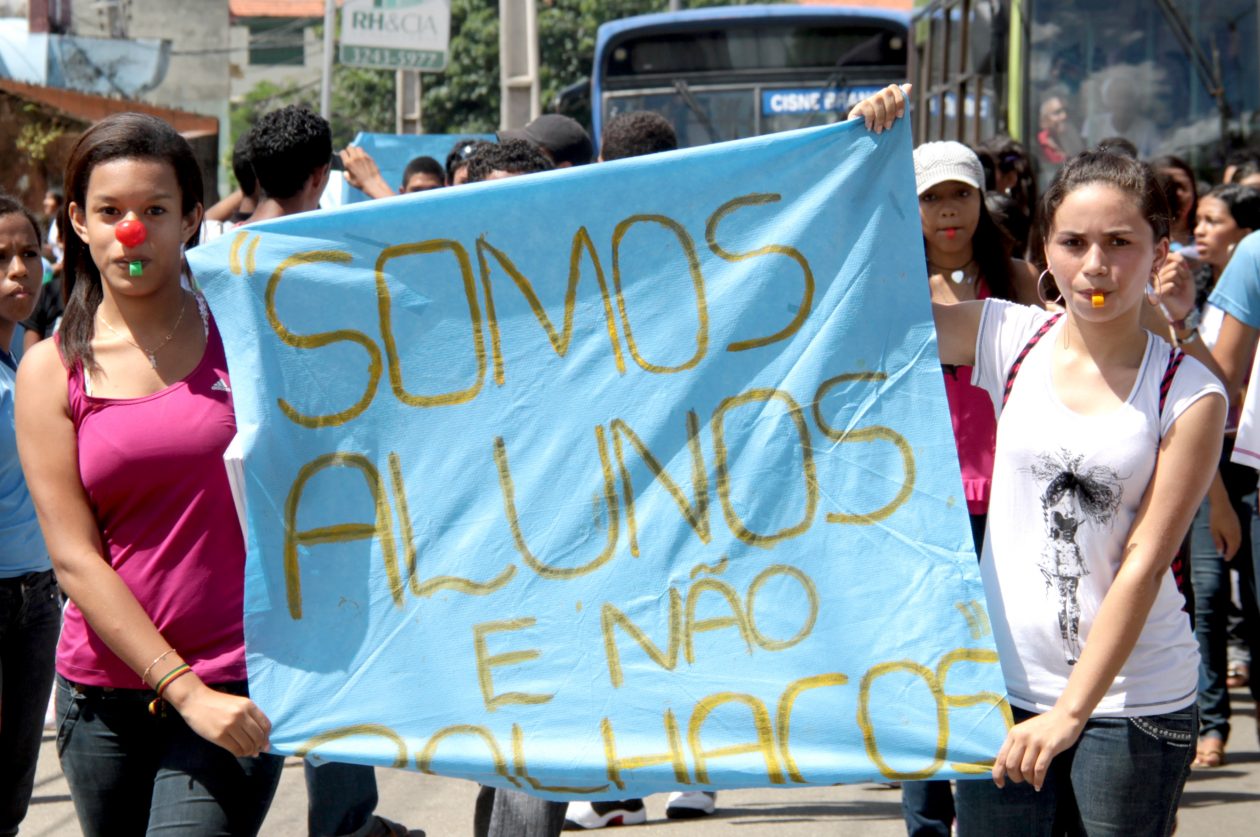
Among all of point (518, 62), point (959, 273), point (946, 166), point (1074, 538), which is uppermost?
point (518, 62)

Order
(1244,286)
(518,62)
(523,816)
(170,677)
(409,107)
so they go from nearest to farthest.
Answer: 1. (170,677)
2. (523,816)
3. (1244,286)
4. (518,62)
5. (409,107)

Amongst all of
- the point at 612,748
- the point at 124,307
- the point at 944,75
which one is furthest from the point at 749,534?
the point at 944,75

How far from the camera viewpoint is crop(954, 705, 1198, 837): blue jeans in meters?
2.89

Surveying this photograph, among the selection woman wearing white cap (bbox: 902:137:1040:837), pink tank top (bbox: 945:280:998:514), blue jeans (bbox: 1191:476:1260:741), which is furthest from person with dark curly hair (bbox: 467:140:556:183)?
blue jeans (bbox: 1191:476:1260:741)

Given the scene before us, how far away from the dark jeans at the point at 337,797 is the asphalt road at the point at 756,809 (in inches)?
26.1

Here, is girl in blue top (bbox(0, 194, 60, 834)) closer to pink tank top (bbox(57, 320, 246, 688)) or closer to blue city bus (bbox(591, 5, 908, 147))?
pink tank top (bbox(57, 320, 246, 688))

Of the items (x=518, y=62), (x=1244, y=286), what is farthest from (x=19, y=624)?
(x=518, y=62)

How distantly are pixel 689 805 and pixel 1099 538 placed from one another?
2.60 meters

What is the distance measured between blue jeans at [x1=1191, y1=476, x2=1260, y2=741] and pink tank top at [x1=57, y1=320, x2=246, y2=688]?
3859 mm

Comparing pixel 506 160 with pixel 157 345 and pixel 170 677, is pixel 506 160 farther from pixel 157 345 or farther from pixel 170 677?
pixel 170 677

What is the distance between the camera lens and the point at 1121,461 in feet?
9.43

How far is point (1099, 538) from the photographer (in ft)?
9.51

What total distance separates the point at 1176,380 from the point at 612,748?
120 centimetres

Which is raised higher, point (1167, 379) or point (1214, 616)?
point (1167, 379)
